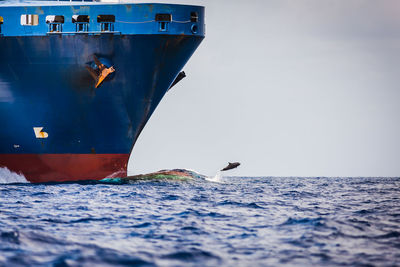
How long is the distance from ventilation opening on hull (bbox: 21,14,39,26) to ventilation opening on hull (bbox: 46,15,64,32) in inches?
23.9

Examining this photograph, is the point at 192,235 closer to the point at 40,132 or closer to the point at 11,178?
the point at 40,132

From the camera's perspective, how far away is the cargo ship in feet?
73.8

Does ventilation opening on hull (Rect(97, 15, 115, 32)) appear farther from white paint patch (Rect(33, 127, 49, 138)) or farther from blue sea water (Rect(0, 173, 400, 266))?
blue sea water (Rect(0, 173, 400, 266))

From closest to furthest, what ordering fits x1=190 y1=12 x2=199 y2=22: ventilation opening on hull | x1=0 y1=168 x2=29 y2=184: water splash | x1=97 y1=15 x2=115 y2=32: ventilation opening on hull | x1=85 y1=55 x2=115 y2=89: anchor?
x1=85 y1=55 x2=115 y2=89: anchor, x1=97 y1=15 x2=115 y2=32: ventilation opening on hull, x1=190 y1=12 x2=199 y2=22: ventilation opening on hull, x1=0 y1=168 x2=29 y2=184: water splash

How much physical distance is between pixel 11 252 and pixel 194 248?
8.97ft

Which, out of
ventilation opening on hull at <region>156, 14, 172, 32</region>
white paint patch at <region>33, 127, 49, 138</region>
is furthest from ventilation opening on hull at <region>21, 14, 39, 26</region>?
ventilation opening on hull at <region>156, 14, 172, 32</region>

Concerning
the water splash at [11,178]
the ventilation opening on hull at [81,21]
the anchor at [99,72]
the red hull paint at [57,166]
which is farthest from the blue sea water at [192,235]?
the ventilation opening on hull at [81,21]

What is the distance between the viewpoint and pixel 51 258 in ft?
22.5

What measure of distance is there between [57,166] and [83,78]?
4.57 metres

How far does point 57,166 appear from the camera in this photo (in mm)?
23984

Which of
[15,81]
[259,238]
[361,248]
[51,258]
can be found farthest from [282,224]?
[15,81]

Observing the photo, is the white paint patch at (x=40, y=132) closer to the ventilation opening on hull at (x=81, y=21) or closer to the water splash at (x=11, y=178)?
the water splash at (x=11, y=178)

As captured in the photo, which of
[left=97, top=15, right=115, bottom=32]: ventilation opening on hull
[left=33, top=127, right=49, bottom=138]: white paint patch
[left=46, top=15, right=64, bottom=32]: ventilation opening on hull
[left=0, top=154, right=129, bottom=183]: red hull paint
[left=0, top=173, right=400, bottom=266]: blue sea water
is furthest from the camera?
[left=0, top=154, right=129, bottom=183]: red hull paint

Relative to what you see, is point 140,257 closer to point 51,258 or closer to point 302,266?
point 51,258
